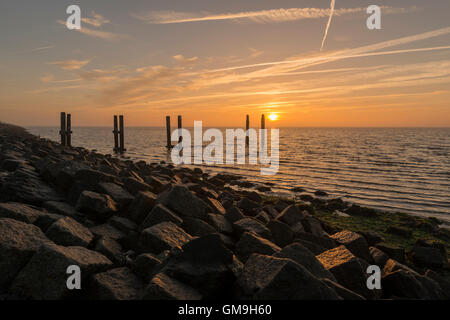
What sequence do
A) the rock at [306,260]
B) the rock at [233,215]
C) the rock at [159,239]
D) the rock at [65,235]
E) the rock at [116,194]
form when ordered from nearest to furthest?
the rock at [306,260]
the rock at [65,235]
the rock at [159,239]
the rock at [116,194]
the rock at [233,215]

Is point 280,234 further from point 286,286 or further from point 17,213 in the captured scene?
point 17,213

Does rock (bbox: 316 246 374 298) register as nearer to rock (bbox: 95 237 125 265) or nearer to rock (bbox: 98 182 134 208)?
rock (bbox: 95 237 125 265)

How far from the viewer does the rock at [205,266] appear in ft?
9.37

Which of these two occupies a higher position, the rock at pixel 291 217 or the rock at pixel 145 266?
the rock at pixel 145 266

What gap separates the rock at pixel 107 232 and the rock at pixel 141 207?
→ 55 centimetres

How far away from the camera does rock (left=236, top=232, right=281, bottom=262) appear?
13.2 ft

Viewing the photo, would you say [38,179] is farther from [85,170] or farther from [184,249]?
[184,249]

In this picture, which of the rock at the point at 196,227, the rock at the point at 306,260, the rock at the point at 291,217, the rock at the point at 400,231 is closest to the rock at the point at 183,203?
the rock at the point at 196,227

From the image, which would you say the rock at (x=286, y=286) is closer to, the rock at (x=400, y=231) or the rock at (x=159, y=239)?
the rock at (x=159, y=239)

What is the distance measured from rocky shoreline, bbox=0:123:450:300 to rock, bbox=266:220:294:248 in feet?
0.06

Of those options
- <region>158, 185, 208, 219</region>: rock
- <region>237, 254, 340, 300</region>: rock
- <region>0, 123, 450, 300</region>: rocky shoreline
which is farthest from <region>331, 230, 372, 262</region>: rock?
<region>237, 254, 340, 300</region>: rock

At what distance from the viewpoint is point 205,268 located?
2.93 metres

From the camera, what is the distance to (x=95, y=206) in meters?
4.62

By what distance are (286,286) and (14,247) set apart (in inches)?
112
